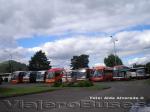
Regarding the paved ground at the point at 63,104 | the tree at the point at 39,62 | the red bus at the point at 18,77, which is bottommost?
the paved ground at the point at 63,104

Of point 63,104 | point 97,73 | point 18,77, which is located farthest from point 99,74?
point 63,104

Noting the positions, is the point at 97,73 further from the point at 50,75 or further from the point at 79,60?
the point at 79,60

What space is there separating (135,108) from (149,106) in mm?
317

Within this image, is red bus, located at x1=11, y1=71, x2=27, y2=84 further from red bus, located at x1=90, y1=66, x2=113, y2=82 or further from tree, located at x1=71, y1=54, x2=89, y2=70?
tree, located at x1=71, y1=54, x2=89, y2=70

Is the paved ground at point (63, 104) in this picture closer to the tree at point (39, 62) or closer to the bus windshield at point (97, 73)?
the bus windshield at point (97, 73)

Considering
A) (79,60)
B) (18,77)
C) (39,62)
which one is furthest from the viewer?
(79,60)

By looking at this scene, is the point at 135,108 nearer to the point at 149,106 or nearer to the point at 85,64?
the point at 149,106

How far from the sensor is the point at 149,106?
341 inches

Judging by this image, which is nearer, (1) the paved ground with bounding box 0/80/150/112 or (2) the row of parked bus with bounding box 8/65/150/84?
(1) the paved ground with bounding box 0/80/150/112

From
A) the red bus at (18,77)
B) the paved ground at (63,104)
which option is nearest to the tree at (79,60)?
the red bus at (18,77)

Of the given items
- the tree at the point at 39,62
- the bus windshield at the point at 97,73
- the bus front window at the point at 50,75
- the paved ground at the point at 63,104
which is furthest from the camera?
the tree at the point at 39,62

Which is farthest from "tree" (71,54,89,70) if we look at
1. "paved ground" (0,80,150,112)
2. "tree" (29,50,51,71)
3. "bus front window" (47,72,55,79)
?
"paved ground" (0,80,150,112)

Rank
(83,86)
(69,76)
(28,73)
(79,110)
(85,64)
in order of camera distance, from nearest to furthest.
A: 1. (79,110)
2. (83,86)
3. (69,76)
4. (28,73)
5. (85,64)

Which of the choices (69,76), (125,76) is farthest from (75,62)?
(69,76)
